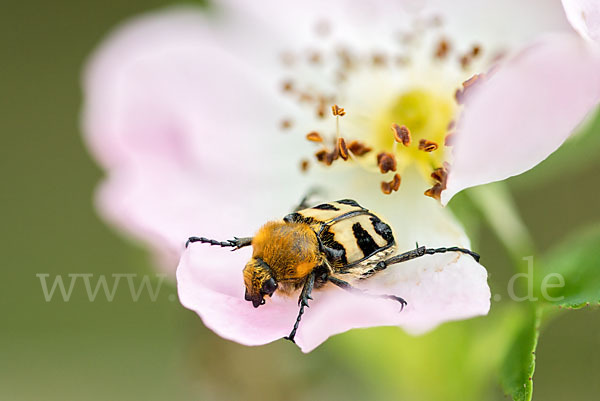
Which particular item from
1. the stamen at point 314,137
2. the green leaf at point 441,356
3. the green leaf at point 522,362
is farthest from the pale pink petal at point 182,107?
the green leaf at point 522,362

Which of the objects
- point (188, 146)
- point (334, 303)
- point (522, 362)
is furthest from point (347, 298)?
point (188, 146)

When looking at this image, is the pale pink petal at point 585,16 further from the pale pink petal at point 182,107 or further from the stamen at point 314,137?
the pale pink petal at point 182,107

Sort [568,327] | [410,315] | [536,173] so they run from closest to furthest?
[410,315] → [536,173] → [568,327]

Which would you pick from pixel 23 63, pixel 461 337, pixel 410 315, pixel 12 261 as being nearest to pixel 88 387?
pixel 12 261

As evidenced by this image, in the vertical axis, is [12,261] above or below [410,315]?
below

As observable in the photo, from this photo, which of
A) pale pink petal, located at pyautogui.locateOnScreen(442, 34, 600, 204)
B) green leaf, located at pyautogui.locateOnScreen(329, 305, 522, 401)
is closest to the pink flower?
pale pink petal, located at pyautogui.locateOnScreen(442, 34, 600, 204)

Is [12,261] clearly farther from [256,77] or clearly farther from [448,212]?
[448,212]

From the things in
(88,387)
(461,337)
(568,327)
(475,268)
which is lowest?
(88,387)
